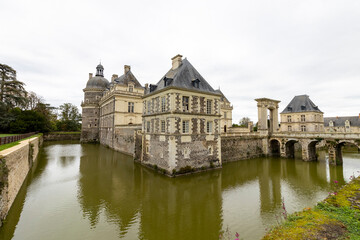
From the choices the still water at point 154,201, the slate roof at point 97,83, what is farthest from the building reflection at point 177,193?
the slate roof at point 97,83

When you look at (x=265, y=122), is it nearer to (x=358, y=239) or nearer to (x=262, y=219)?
(x=262, y=219)

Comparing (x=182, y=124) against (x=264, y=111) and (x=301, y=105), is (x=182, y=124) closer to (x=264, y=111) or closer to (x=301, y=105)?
(x=264, y=111)

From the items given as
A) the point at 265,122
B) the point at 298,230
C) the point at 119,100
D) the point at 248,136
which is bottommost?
the point at 298,230

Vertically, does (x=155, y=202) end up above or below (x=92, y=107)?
below

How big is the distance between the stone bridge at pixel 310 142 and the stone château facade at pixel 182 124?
439 inches

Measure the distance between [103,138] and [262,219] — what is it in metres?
33.2

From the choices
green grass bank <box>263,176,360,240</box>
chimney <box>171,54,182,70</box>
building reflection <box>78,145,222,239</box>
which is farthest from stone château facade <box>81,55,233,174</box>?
green grass bank <box>263,176,360,240</box>

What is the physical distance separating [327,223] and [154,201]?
25.4 ft

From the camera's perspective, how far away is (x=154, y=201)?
983 centimetres

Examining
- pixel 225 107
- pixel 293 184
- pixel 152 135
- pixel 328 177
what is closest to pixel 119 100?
pixel 152 135

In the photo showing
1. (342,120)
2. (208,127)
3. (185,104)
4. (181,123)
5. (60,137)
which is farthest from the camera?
(60,137)

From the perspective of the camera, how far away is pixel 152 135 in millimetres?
16594

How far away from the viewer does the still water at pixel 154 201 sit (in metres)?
7.07

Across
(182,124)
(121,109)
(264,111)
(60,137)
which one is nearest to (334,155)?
(264,111)
